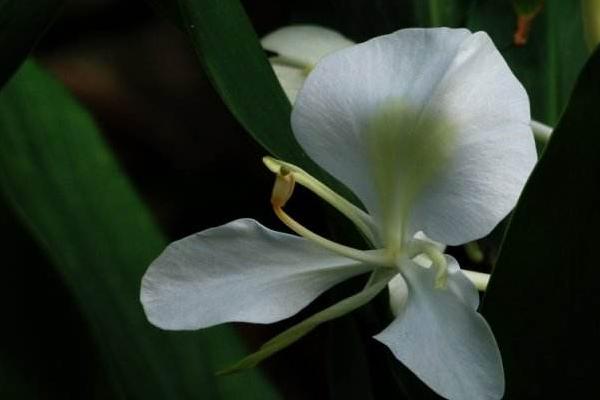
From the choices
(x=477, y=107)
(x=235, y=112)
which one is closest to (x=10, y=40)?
(x=235, y=112)

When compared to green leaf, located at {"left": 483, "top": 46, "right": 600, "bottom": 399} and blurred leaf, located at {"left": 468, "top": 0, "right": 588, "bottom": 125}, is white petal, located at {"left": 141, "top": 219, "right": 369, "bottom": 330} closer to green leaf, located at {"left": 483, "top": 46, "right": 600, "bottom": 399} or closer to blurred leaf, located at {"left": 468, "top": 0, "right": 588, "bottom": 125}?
green leaf, located at {"left": 483, "top": 46, "right": 600, "bottom": 399}

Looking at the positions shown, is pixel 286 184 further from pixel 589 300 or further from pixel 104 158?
pixel 104 158

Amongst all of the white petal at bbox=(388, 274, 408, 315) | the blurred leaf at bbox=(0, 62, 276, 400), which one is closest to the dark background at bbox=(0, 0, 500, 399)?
the blurred leaf at bbox=(0, 62, 276, 400)

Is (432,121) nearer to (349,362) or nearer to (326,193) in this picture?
(326,193)

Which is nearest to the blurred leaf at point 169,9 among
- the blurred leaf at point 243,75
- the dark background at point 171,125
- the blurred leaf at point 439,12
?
the blurred leaf at point 243,75

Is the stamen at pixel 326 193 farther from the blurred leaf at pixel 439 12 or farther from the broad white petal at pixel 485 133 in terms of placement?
the blurred leaf at pixel 439 12

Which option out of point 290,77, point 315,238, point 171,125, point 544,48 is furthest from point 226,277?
point 171,125

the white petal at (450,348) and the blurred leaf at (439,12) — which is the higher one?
the blurred leaf at (439,12)
